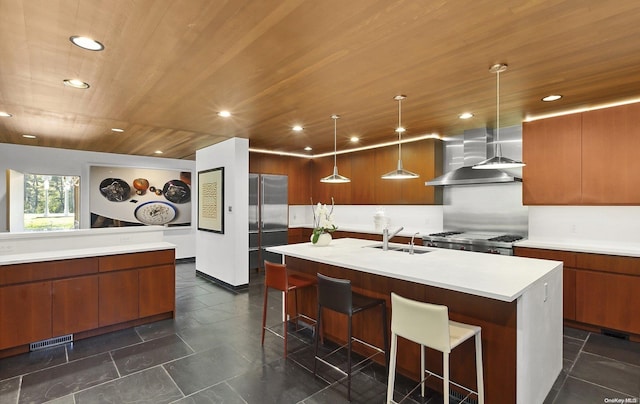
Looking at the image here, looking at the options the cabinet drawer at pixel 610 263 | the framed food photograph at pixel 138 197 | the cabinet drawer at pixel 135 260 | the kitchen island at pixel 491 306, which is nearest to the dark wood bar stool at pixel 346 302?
the kitchen island at pixel 491 306

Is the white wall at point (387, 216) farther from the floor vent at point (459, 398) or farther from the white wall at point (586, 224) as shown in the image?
the floor vent at point (459, 398)

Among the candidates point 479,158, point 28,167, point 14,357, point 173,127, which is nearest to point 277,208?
point 173,127

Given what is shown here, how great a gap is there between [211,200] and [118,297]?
2.44 m

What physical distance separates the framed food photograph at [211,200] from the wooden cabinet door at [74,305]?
219 centimetres

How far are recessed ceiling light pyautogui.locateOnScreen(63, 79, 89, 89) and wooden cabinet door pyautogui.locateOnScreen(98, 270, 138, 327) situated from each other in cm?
193

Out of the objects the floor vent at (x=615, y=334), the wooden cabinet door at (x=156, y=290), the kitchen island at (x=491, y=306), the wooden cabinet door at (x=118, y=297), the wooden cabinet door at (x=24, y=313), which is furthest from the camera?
the wooden cabinet door at (x=156, y=290)

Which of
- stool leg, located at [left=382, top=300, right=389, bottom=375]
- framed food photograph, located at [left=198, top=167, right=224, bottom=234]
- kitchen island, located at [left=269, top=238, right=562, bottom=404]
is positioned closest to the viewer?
kitchen island, located at [left=269, top=238, right=562, bottom=404]

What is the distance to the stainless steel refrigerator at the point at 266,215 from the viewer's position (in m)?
5.96

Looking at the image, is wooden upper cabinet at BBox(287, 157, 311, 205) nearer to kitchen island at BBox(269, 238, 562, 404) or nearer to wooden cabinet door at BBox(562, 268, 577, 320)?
kitchen island at BBox(269, 238, 562, 404)

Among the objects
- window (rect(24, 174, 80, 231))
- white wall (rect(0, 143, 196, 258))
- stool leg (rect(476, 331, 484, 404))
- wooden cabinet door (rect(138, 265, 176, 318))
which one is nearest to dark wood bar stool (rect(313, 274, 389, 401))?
stool leg (rect(476, 331, 484, 404))

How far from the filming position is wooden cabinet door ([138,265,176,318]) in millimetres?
3711

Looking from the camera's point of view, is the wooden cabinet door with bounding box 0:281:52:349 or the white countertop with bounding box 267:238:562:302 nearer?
the white countertop with bounding box 267:238:562:302

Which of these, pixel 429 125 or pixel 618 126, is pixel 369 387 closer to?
pixel 429 125

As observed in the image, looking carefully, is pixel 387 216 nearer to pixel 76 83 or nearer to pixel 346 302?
pixel 346 302
